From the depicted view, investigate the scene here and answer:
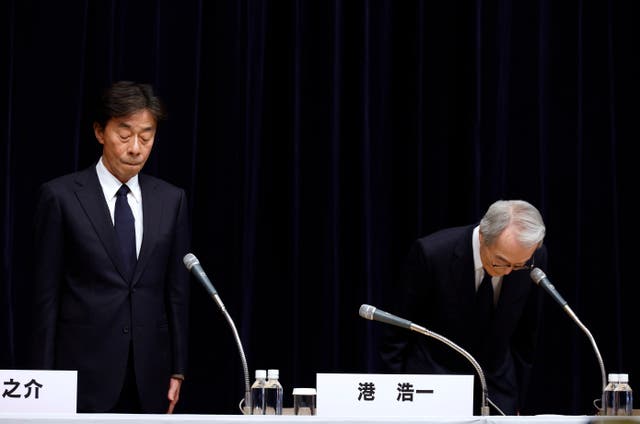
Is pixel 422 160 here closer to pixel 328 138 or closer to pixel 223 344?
pixel 328 138

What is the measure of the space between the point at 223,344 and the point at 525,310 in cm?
120

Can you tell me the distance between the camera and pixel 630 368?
381 cm

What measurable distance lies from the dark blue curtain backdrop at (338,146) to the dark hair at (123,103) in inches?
33.2

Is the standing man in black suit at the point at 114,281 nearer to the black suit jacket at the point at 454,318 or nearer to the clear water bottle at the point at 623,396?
the black suit jacket at the point at 454,318

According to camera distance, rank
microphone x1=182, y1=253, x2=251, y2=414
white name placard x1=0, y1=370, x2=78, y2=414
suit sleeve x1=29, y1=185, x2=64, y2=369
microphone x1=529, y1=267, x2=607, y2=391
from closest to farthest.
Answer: white name placard x1=0, y1=370, x2=78, y2=414
microphone x1=182, y1=253, x2=251, y2=414
microphone x1=529, y1=267, x2=607, y2=391
suit sleeve x1=29, y1=185, x2=64, y2=369

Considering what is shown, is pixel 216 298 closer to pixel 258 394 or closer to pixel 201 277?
pixel 201 277

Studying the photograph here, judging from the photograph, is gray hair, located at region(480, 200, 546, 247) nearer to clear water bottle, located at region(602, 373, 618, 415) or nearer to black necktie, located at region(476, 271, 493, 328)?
black necktie, located at region(476, 271, 493, 328)

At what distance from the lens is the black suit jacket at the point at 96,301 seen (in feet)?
8.73

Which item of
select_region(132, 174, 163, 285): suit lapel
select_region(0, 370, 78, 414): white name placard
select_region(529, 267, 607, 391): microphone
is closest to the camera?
select_region(0, 370, 78, 414): white name placard

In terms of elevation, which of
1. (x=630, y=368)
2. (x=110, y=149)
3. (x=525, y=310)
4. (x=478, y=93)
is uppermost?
(x=478, y=93)

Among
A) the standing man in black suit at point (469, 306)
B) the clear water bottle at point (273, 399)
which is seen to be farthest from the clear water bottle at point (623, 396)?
the clear water bottle at point (273, 399)

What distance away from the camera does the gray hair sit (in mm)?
2629

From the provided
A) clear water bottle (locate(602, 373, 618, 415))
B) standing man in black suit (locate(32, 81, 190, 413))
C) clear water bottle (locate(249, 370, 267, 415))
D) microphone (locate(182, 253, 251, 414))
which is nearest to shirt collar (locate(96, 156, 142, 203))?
standing man in black suit (locate(32, 81, 190, 413))

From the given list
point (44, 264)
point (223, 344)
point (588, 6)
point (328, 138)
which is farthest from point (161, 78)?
point (588, 6)
